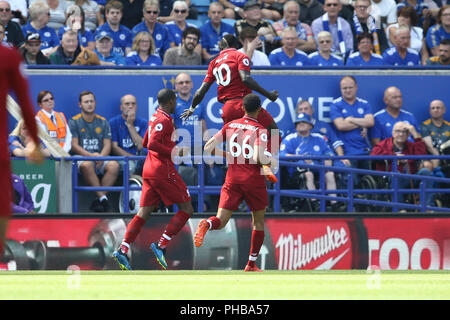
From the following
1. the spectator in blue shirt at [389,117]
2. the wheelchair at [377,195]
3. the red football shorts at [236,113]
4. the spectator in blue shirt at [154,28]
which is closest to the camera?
the red football shorts at [236,113]

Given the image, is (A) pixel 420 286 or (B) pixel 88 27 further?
(B) pixel 88 27

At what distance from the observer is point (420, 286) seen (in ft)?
30.9

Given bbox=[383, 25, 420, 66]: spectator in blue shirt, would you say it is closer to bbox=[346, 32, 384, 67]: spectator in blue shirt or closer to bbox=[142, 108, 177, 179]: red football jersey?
bbox=[346, 32, 384, 67]: spectator in blue shirt

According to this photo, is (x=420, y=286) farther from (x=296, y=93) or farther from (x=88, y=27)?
(x=88, y=27)

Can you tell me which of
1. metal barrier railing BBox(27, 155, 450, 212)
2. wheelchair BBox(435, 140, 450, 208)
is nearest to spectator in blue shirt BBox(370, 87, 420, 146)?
wheelchair BBox(435, 140, 450, 208)

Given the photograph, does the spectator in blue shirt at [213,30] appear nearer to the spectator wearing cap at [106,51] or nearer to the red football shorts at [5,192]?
the spectator wearing cap at [106,51]

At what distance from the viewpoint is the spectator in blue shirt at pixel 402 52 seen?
17.3 meters

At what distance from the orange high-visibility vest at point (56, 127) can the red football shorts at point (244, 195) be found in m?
3.75

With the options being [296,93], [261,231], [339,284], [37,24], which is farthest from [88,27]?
[339,284]

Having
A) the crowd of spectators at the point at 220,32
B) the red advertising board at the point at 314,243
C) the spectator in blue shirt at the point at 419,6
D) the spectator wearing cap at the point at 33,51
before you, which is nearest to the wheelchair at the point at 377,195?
the red advertising board at the point at 314,243

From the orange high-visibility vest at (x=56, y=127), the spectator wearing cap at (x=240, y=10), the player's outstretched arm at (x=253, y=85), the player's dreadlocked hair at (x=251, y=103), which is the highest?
the spectator wearing cap at (x=240, y=10)

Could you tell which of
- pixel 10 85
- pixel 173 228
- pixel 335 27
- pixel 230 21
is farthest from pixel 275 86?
pixel 10 85

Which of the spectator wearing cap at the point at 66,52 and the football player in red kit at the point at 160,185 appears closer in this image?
the football player in red kit at the point at 160,185

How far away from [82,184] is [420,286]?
6773 mm
